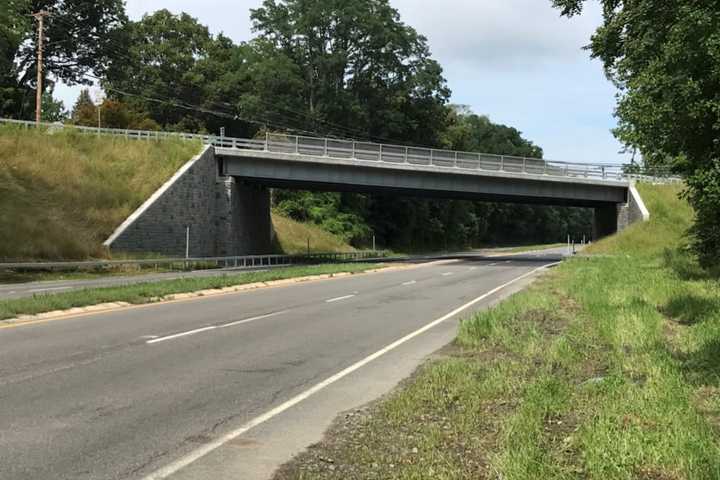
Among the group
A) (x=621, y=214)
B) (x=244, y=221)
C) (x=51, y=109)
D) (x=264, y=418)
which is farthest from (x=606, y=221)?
(x=51, y=109)

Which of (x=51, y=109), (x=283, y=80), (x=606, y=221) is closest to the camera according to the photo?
(x=606, y=221)

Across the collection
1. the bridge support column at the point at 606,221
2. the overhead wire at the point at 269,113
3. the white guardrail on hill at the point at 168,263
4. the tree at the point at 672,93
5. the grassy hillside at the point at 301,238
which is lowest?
the white guardrail on hill at the point at 168,263

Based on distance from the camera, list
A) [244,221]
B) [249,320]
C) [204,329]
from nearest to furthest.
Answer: [204,329], [249,320], [244,221]

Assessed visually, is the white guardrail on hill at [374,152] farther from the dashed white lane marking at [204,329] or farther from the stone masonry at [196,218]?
the dashed white lane marking at [204,329]

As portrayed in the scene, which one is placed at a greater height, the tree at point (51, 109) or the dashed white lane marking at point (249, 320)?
the tree at point (51, 109)

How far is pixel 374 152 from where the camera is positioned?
158ft

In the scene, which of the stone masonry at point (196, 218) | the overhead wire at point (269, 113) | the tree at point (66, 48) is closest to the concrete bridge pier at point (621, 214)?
the overhead wire at point (269, 113)

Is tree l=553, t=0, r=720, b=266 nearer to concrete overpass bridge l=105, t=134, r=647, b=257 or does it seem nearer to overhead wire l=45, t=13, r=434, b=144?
concrete overpass bridge l=105, t=134, r=647, b=257

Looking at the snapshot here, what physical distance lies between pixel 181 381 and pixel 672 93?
51.4ft

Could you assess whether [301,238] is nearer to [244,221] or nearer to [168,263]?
[244,221]

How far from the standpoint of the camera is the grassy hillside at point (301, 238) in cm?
6006

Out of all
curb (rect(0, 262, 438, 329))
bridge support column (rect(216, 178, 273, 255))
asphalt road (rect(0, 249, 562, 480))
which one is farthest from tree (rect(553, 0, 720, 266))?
bridge support column (rect(216, 178, 273, 255))

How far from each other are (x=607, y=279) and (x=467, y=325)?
12004 millimetres

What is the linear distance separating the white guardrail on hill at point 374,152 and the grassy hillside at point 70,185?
205 centimetres
